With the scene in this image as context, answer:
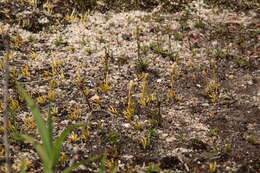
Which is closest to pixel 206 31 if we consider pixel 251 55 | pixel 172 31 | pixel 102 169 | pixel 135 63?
pixel 172 31

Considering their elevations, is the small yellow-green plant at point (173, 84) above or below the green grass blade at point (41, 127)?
below

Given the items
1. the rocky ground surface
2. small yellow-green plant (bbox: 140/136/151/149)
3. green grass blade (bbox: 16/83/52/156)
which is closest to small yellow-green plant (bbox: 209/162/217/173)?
the rocky ground surface

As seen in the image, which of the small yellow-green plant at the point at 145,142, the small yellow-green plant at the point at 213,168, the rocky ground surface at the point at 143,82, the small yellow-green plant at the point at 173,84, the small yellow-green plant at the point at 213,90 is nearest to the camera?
the small yellow-green plant at the point at 213,168

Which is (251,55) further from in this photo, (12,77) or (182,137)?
(12,77)

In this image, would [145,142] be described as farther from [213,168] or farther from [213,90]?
[213,90]

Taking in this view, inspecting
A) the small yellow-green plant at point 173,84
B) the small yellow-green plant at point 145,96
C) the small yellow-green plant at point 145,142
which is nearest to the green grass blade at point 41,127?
the small yellow-green plant at point 145,142

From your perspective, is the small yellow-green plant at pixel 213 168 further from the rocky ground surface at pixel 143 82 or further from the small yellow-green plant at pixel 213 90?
the small yellow-green plant at pixel 213 90

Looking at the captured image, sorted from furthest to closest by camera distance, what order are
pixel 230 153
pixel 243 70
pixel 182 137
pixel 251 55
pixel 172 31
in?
pixel 172 31, pixel 251 55, pixel 243 70, pixel 182 137, pixel 230 153

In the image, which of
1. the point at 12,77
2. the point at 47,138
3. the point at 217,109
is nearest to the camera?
the point at 47,138
